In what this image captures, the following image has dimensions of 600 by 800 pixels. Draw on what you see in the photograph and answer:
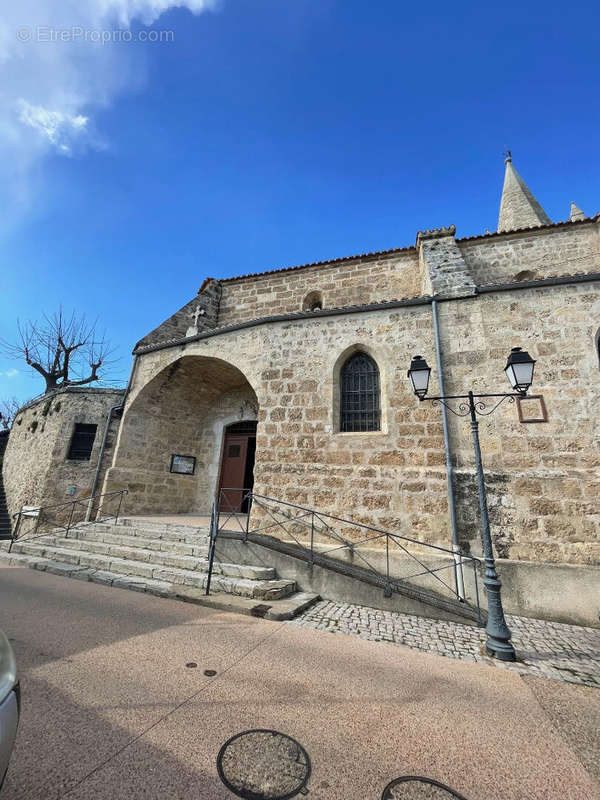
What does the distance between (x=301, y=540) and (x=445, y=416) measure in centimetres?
359

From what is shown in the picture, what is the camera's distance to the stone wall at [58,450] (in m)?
9.62

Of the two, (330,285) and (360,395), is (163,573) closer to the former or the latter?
(360,395)

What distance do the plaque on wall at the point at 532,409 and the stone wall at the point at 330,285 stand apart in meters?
4.61

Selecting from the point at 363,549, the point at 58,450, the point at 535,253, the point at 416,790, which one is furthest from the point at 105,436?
the point at 535,253

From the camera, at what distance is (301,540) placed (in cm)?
625

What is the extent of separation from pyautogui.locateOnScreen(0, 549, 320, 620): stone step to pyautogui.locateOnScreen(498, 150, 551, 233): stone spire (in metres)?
17.9

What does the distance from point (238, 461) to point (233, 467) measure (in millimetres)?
259

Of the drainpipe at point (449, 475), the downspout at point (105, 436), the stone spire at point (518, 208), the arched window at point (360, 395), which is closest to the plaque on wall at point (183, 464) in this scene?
the downspout at point (105, 436)

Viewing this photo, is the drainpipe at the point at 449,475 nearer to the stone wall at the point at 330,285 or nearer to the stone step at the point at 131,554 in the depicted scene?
the stone step at the point at 131,554

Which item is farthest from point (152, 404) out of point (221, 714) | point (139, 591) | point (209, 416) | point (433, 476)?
point (221, 714)

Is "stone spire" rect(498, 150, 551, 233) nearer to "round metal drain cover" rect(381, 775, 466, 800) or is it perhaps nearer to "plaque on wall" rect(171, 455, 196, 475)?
"plaque on wall" rect(171, 455, 196, 475)

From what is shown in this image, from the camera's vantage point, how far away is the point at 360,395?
22.8 ft

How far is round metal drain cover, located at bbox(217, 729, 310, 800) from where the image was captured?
1.67 metres

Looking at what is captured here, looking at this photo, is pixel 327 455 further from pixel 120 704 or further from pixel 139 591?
pixel 120 704
